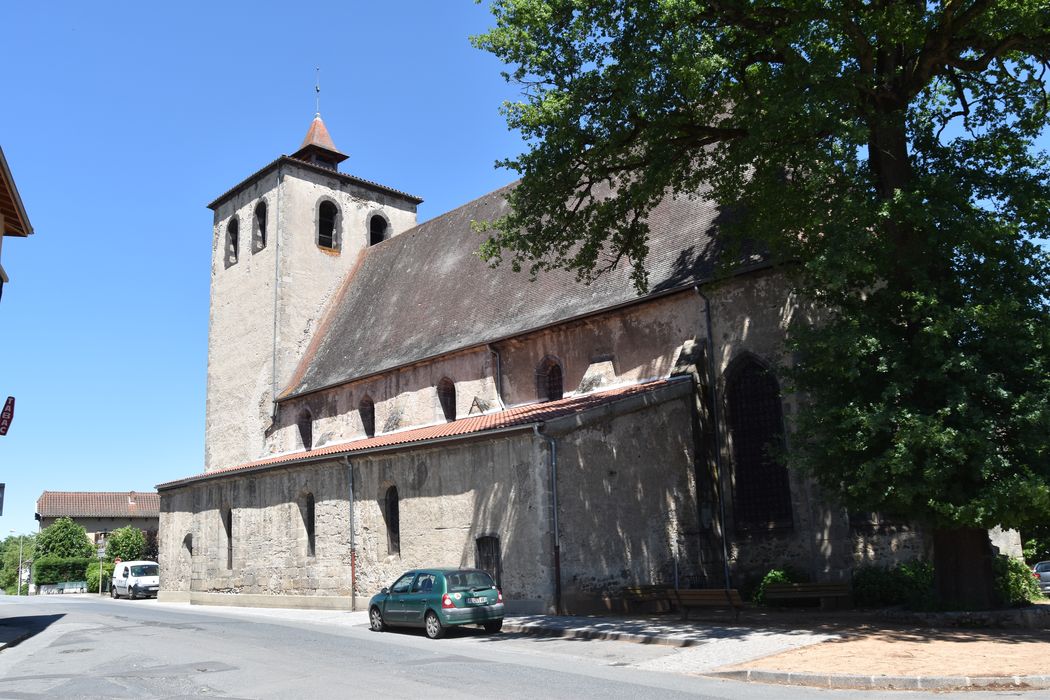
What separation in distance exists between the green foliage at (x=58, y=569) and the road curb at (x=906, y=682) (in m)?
52.4

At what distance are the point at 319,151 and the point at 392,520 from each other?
65.1ft

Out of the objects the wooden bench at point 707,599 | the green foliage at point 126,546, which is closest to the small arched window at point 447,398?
the wooden bench at point 707,599

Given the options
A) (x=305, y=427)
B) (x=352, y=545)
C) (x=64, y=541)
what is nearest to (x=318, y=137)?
(x=305, y=427)

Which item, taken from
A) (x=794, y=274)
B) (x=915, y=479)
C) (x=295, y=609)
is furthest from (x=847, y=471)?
(x=295, y=609)

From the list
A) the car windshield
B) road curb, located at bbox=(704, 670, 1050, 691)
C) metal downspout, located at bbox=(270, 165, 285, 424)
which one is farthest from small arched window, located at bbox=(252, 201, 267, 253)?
road curb, located at bbox=(704, 670, 1050, 691)

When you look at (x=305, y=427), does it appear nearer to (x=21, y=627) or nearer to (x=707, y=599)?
(x=21, y=627)

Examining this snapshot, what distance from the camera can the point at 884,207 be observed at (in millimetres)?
13367

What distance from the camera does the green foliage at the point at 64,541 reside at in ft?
182

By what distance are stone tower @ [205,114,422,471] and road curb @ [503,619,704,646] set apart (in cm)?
1881

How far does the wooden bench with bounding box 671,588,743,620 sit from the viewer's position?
15.3 m

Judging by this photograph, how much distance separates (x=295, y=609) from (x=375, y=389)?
709cm

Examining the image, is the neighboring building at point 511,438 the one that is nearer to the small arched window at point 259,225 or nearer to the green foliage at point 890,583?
the green foliage at point 890,583

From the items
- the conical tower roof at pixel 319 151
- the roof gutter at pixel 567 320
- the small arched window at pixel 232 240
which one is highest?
the conical tower roof at pixel 319 151

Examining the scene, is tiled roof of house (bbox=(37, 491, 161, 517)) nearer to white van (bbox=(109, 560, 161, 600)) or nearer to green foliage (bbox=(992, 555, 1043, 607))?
white van (bbox=(109, 560, 161, 600))
